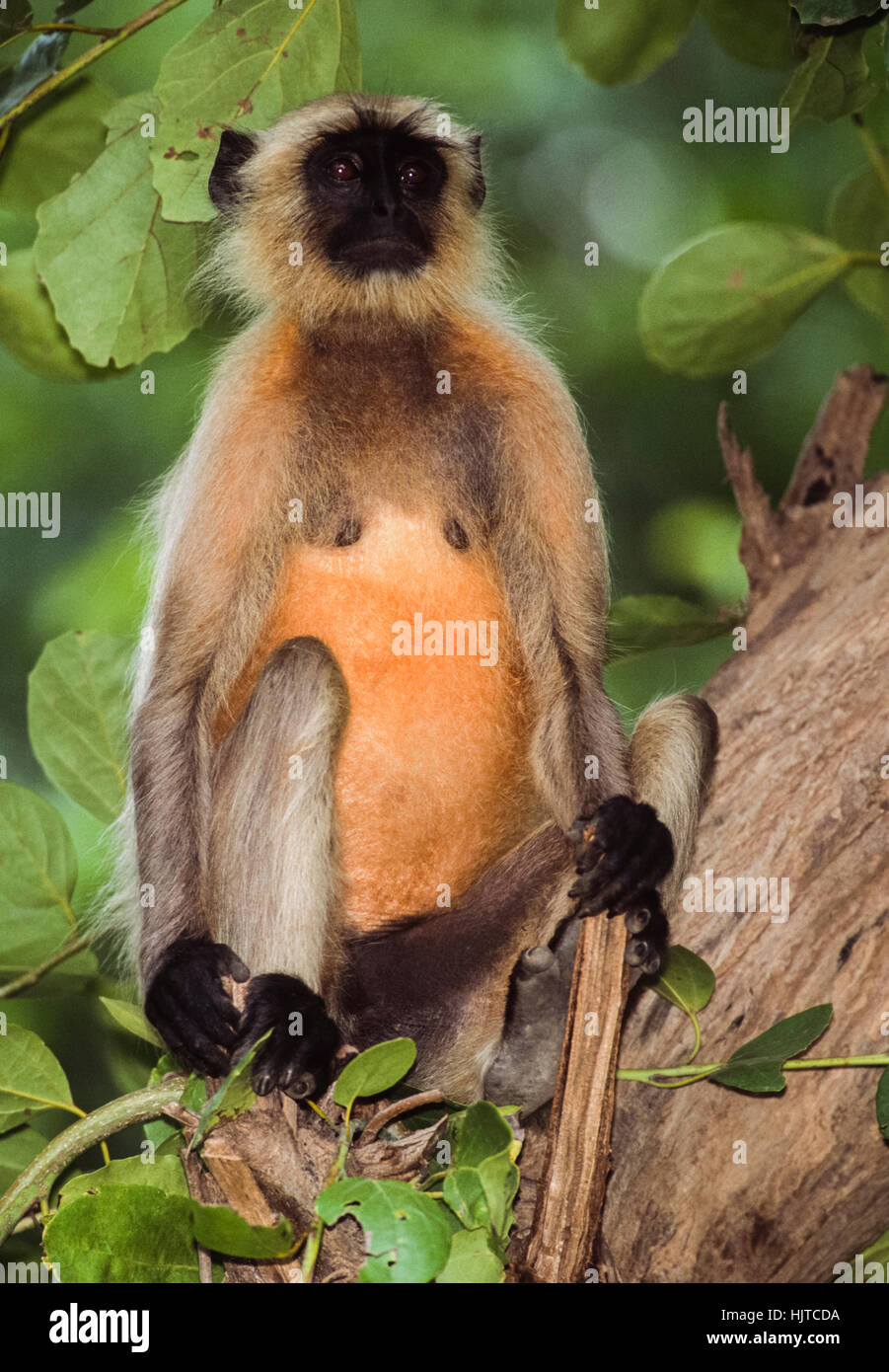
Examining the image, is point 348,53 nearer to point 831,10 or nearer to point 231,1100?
point 831,10

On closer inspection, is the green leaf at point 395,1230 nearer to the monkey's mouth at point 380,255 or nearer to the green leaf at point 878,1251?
the green leaf at point 878,1251

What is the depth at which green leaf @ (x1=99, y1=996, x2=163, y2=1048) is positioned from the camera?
9.84 ft

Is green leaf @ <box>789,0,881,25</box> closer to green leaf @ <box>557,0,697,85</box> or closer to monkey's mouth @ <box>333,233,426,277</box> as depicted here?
green leaf @ <box>557,0,697,85</box>

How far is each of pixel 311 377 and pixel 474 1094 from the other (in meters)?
1.59

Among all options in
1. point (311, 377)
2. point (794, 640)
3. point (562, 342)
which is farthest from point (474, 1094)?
point (562, 342)

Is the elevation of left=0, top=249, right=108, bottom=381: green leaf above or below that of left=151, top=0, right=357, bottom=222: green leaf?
below

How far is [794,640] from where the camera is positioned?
10.7 ft

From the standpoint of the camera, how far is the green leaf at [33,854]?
3029 millimetres

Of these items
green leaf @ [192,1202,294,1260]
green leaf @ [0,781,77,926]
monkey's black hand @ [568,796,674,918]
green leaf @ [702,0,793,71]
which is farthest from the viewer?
green leaf @ [702,0,793,71]

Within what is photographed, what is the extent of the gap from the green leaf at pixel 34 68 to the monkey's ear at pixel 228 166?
397mm

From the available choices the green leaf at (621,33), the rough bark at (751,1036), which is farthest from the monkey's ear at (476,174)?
the rough bark at (751,1036)

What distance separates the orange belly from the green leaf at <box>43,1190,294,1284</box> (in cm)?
84

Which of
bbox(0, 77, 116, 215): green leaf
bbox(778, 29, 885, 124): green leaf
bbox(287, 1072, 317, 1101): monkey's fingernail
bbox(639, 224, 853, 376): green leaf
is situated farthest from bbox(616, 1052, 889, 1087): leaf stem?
bbox(0, 77, 116, 215): green leaf
